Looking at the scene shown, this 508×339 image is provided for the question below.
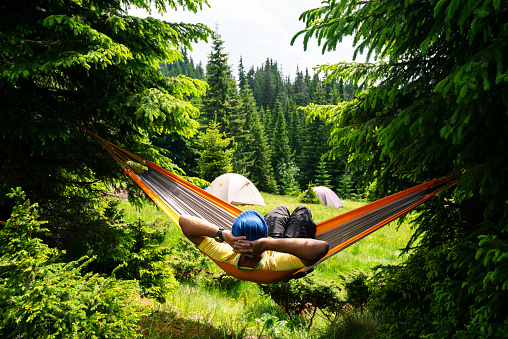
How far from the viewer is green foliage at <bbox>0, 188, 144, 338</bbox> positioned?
162 centimetres

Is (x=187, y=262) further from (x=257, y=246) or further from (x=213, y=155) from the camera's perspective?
(x=213, y=155)

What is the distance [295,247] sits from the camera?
2.08 m

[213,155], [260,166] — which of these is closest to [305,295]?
[213,155]

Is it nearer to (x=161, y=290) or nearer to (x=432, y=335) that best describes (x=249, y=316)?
(x=161, y=290)

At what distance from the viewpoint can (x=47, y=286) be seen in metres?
1.69

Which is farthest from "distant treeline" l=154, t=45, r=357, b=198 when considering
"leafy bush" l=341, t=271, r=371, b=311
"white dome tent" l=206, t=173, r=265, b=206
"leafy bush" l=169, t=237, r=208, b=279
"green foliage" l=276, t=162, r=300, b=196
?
"leafy bush" l=341, t=271, r=371, b=311

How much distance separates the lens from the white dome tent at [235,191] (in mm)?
11219

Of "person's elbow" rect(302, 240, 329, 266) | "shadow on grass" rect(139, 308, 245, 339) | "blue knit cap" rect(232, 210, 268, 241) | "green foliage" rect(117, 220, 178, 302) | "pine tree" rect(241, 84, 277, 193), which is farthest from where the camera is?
"pine tree" rect(241, 84, 277, 193)

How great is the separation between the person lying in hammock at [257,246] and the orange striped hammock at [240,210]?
0.11 feet

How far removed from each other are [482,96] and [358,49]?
95 centimetres

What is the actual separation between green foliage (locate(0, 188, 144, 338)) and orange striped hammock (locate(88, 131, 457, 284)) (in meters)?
0.90

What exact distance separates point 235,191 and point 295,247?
30.6 feet

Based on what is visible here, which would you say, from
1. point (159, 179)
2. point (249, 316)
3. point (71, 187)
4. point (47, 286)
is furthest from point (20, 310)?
point (249, 316)

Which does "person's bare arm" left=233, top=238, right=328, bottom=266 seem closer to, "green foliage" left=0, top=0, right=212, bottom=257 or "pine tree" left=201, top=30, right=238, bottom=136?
"green foliage" left=0, top=0, right=212, bottom=257
